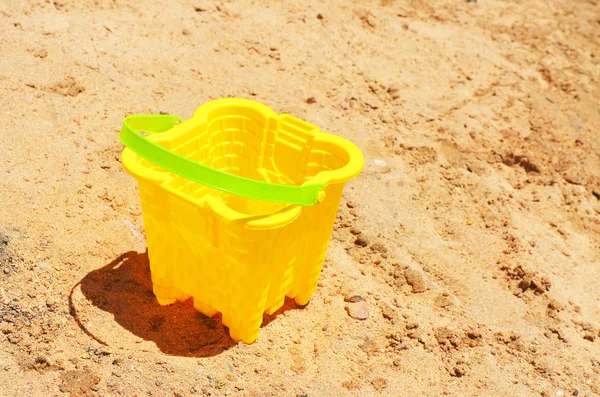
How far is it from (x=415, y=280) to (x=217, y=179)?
44.2 inches

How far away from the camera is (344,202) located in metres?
2.79

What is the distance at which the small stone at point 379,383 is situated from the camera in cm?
208

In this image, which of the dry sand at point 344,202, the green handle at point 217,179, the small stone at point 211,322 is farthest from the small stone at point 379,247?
the green handle at point 217,179

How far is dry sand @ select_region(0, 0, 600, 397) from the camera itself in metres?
2.08

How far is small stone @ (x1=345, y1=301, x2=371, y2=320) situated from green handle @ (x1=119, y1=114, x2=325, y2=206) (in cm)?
68

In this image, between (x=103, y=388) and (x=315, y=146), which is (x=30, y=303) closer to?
(x=103, y=388)

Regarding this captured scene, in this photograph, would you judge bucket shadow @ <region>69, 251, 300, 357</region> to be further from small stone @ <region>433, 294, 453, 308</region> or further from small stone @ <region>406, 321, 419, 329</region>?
small stone @ <region>433, 294, 453, 308</region>

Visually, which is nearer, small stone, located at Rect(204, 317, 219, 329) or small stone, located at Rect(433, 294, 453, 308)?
small stone, located at Rect(204, 317, 219, 329)

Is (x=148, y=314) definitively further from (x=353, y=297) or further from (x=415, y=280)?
(x=415, y=280)

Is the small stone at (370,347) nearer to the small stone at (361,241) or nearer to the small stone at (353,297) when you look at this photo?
the small stone at (353,297)

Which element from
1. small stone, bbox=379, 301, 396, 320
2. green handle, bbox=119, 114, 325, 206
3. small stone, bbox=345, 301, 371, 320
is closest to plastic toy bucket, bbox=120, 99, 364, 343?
green handle, bbox=119, 114, 325, 206

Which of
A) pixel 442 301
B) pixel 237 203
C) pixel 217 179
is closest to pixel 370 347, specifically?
pixel 442 301

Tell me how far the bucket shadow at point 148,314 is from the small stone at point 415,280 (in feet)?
1.68

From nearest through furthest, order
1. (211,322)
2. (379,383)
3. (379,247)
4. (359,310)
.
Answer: (379,383) → (211,322) → (359,310) → (379,247)
